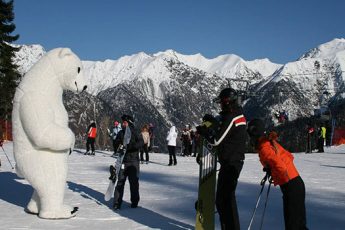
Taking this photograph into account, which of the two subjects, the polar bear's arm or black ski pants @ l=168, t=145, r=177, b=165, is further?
black ski pants @ l=168, t=145, r=177, b=165

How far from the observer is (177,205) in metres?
8.05

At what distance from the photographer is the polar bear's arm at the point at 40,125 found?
19.8 ft

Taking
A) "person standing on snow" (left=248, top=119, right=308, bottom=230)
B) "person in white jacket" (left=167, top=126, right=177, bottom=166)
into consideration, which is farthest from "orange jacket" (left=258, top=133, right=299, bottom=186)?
"person in white jacket" (left=167, top=126, right=177, bottom=166)

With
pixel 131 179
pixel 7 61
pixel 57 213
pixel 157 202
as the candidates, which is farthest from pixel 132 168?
pixel 7 61

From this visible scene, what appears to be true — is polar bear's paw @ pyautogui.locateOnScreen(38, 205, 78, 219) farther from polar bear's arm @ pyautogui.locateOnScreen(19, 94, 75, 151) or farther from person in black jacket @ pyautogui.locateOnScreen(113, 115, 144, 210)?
person in black jacket @ pyautogui.locateOnScreen(113, 115, 144, 210)

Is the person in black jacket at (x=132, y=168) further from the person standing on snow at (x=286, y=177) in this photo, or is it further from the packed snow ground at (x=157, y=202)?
the person standing on snow at (x=286, y=177)

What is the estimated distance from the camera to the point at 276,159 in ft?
16.3

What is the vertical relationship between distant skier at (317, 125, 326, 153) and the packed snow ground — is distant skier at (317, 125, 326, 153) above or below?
above

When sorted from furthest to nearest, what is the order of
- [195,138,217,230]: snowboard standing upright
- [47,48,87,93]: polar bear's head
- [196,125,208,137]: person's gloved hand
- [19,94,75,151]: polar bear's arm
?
[47,48,87,93]: polar bear's head → [19,94,75,151]: polar bear's arm → [195,138,217,230]: snowboard standing upright → [196,125,208,137]: person's gloved hand

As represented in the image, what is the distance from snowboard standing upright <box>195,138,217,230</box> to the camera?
211 inches

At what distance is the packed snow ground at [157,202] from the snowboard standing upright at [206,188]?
0.94m

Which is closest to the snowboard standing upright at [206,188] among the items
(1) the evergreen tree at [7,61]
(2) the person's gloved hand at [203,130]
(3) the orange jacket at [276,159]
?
(2) the person's gloved hand at [203,130]

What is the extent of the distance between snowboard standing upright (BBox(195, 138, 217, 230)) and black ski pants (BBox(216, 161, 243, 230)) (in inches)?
4.0

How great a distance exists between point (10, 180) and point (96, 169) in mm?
3865
